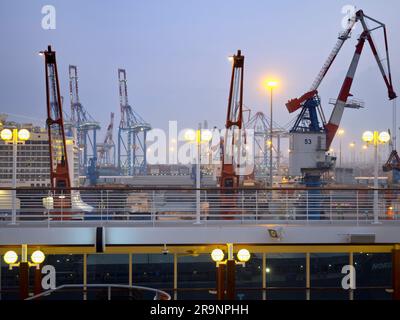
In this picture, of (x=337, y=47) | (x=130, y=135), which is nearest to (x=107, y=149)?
(x=130, y=135)

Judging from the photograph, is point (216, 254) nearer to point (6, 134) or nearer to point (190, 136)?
point (190, 136)

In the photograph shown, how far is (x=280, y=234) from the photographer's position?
764cm

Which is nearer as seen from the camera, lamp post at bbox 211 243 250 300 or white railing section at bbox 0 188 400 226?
lamp post at bbox 211 243 250 300

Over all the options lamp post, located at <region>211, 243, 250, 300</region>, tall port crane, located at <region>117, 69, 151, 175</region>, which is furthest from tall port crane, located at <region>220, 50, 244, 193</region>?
tall port crane, located at <region>117, 69, 151, 175</region>

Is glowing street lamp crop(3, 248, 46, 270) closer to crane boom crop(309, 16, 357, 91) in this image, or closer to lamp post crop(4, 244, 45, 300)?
lamp post crop(4, 244, 45, 300)

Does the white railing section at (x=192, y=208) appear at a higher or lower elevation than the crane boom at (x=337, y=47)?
lower

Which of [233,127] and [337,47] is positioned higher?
[337,47]

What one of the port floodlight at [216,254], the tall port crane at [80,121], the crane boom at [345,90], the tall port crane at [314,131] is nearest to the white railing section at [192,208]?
the port floodlight at [216,254]

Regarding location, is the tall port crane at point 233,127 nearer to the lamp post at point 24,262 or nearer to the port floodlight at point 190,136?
the port floodlight at point 190,136

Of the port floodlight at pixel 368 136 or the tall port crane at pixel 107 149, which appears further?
the tall port crane at pixel 107 149

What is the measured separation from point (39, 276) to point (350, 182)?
24.4m

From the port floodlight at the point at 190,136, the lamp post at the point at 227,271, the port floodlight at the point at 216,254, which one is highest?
the port floodlight at the point at 190,136

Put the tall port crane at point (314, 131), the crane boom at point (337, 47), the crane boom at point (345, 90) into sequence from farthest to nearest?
the crane boom at point (337, 47) < the crane boom at point (345, 90) < the tall port crane at point (314, 131)
